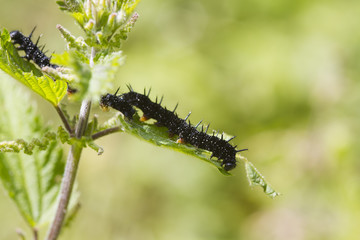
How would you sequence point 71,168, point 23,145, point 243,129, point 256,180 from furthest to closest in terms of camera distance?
point 243,129, point 256,180, point 71,168, point 23,145

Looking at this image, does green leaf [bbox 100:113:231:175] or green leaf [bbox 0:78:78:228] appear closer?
green leaf [bbox 100:113:231:175]

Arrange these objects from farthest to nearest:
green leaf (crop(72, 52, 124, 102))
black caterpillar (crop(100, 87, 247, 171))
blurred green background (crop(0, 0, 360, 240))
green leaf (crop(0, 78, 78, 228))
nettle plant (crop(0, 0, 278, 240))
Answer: blurred green background (crop(0, 0, 360, 240)), green leaf (crop(0, 78, 78, 228)), black caterpillar (crop(100, 87, 247, 171)), nettle plant (crop(0, 0, 278, 240)), green leaf (crop(72, 52, 124, 102))

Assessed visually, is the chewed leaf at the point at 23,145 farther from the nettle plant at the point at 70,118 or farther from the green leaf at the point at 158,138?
the green leaf at the point at 158,138

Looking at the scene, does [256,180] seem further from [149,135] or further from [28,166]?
[28,166]

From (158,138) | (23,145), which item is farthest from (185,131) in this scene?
(23,145)

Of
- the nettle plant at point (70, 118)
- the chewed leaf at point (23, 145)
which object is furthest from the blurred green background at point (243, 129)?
the chewed leaf at point (23, 145)

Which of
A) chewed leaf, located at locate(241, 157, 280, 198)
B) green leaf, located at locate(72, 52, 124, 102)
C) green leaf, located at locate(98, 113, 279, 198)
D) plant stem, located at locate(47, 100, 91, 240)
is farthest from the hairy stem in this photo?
chewed leaf, located at locate(241, 157, 280, 198)

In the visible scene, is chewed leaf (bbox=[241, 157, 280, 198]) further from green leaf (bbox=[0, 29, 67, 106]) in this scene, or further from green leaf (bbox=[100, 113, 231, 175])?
green leaf (bbox=[0, 29, 67, 106])

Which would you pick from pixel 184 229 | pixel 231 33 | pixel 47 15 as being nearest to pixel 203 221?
pixel 184 229

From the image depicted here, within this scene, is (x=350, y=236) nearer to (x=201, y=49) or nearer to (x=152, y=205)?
(x=152, y=205)
